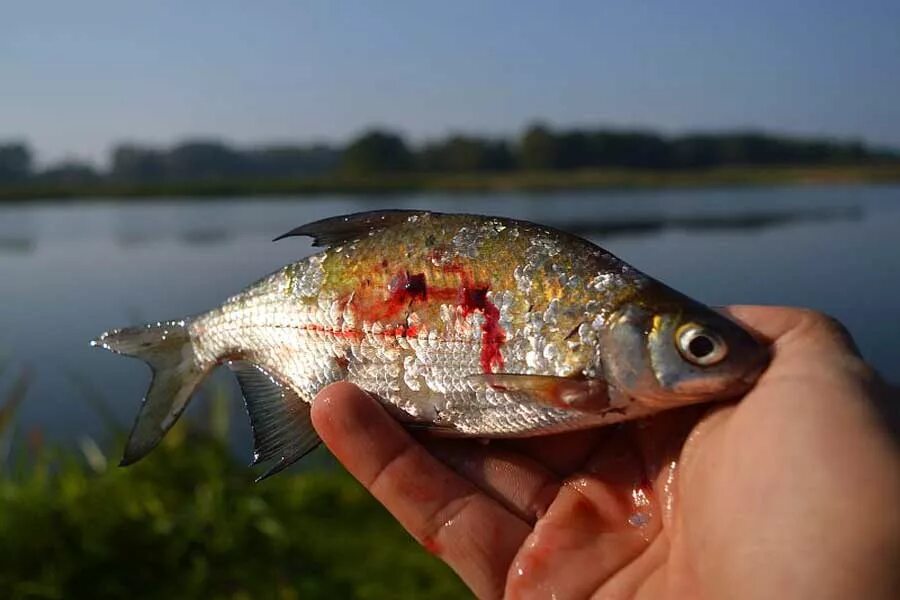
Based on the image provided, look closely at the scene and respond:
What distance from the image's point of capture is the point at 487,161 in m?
38.9

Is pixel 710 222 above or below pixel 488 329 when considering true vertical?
below

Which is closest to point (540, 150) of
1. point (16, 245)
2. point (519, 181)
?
point (519, 181)

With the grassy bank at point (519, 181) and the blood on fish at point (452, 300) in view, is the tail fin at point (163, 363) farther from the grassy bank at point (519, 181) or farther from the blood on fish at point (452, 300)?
the grassy bank at point (519, 181)

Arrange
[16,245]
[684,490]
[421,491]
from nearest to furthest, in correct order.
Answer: [684,490]
[421,491]
[16,245]

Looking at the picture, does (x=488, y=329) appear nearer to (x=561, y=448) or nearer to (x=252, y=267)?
(x=561, y=448)

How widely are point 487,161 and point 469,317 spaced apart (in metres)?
36.8

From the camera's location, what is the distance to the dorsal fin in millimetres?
2986

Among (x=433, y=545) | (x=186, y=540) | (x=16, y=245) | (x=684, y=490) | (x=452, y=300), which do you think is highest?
(x=452, y=300)

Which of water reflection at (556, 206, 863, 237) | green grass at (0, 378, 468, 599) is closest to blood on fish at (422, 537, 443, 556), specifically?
green grass at (0, 378, 468, 599)

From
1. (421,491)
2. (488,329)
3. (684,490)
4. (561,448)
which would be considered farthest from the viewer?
(561,448)

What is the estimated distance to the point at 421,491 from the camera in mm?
2869

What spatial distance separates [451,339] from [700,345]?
0.85 metres

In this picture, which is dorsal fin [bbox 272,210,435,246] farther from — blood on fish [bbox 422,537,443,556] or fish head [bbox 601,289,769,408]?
blood on fish [bbox 422,537,443,556]

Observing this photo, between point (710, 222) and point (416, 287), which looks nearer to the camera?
point (416, 287)
